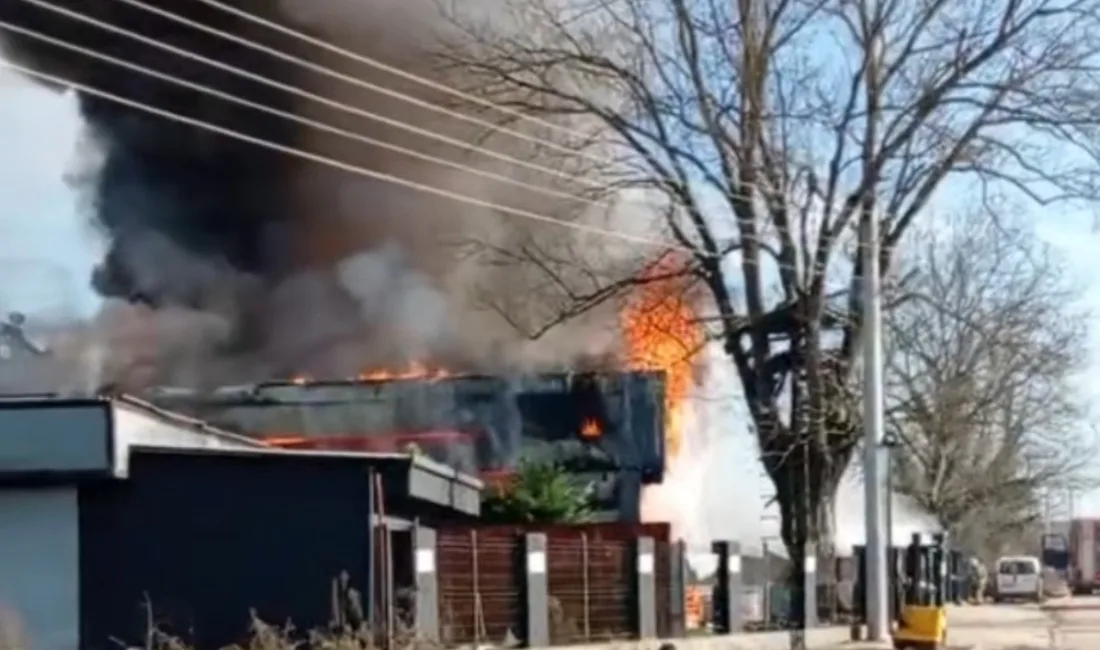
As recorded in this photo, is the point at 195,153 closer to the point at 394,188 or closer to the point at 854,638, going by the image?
the point at 394,188

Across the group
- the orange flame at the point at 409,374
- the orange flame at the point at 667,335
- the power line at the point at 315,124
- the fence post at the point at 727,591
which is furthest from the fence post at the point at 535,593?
the orange flame at the point at 409,374

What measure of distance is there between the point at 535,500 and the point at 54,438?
44.9 ft

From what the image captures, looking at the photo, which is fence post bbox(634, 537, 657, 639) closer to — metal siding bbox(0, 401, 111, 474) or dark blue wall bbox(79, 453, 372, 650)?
dark blue wall bbox(79, 453, 372, 650)

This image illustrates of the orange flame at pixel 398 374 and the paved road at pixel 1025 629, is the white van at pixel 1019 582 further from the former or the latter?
the orange flame at pixel 398 374

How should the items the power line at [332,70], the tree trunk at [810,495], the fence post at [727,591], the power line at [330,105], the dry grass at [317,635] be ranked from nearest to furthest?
the dry grass at [317,635] → the fence post at [727,591] → the power line at [332,70] → the tree trunk at [810,495] → the power line at [330,105]

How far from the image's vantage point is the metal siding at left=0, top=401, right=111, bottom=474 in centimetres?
2556

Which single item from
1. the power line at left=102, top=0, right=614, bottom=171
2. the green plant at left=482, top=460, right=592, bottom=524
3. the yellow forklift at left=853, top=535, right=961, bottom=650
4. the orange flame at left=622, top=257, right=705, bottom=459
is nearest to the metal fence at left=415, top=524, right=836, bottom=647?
the yellow forklift at left=853, top=535, right=961, bottom=650

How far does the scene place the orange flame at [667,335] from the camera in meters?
39.1

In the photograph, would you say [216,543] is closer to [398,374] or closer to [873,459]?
[873,459]

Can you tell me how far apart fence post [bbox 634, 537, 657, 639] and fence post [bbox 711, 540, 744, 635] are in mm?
2898

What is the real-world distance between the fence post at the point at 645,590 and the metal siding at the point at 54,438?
8.61m

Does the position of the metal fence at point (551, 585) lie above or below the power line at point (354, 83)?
below

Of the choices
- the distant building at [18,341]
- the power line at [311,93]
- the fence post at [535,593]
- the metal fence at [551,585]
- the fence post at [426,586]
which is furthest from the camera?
the distant building at [18,341]

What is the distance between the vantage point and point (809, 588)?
3584 centimetres
